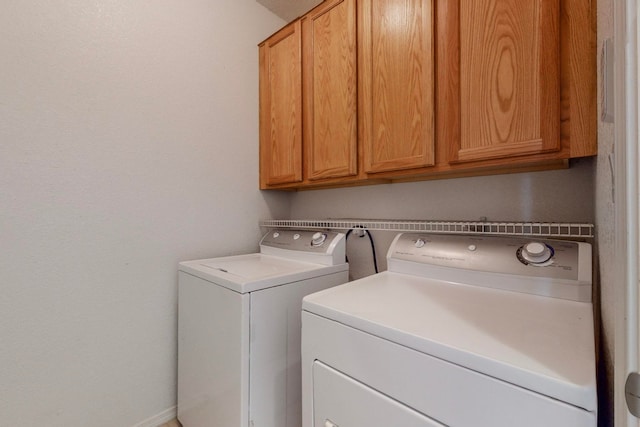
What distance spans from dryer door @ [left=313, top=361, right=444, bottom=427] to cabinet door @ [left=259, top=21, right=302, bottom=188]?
42.6 inches

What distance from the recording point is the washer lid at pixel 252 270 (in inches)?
42.5

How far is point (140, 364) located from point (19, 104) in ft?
4.18

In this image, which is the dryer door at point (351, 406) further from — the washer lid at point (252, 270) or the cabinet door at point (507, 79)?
the cabinet door at point (507, 79)

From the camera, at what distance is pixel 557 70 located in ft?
2.78

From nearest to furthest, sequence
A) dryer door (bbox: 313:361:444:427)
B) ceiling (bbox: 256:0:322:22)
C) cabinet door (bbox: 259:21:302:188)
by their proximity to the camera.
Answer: dryer door (bbox: 313:361:444:427)
cabinet door (bbox: 259:21:302:188)
ceiling (bbox: 256:0:322:22)

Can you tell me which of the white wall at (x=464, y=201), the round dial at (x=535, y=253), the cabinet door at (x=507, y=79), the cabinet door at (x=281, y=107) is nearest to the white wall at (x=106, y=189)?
the cabinet door at (x=281, y=107)

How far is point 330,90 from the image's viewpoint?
1446mm

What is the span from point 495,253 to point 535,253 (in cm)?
11

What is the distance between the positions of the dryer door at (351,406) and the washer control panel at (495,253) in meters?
0.57

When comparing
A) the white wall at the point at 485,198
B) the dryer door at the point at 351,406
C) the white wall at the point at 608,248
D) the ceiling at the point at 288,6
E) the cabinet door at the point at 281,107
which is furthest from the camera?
the ceiling at the point at 288,6

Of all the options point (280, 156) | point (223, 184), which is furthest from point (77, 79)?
point (280, 156)

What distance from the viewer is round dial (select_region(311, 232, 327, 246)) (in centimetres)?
145

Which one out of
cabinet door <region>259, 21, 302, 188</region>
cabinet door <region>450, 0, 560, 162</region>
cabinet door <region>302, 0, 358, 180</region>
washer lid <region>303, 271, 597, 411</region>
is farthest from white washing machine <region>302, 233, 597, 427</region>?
cabinet door <region>259, 21, 302, 188</region>

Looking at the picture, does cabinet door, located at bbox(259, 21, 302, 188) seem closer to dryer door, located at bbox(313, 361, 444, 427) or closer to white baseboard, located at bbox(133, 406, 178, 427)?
dryer door, located at bbox(313, 361, 444, 427)
